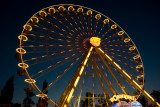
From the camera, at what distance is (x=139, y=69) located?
Result: 15.9m

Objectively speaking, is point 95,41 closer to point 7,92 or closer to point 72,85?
point 72,85

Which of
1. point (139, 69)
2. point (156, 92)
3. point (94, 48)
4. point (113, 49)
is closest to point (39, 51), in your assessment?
point (94, 48)

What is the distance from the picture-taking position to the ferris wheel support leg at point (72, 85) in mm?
10034

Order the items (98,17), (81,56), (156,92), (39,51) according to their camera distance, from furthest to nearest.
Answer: (156,92), (98,17), (81,56), (39,51)

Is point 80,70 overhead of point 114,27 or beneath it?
beneath

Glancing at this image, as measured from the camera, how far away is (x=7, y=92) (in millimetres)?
26844

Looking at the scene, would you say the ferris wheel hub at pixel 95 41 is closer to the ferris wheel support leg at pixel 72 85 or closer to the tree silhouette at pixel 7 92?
the ferris wheel support leg at pixel 72 85

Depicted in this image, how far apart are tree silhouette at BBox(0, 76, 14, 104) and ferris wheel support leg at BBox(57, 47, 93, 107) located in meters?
18.6

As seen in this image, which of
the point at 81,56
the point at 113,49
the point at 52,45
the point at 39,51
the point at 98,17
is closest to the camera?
the point at 39,51

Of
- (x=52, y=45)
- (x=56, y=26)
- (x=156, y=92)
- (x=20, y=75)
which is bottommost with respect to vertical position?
(x=156, y=92)

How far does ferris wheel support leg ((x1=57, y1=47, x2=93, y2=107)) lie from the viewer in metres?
10.0

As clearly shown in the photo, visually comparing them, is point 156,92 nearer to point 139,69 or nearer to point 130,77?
point 139,69

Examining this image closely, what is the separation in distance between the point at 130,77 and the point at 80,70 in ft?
16.3

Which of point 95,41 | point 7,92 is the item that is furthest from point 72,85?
point 7,92
